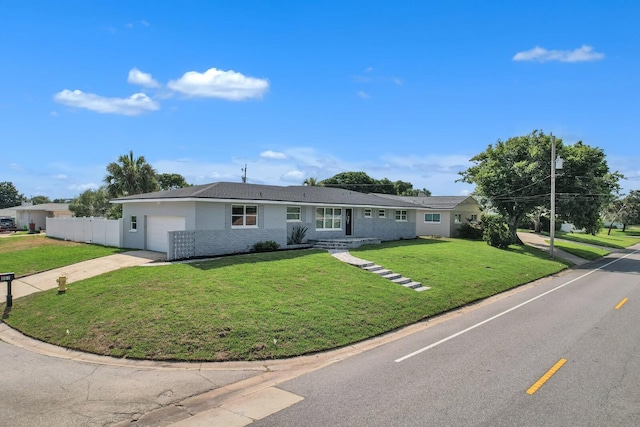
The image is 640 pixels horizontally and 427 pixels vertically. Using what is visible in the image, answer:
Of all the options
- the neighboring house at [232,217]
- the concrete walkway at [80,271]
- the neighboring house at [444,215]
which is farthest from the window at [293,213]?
the neighboring house at [444,215]

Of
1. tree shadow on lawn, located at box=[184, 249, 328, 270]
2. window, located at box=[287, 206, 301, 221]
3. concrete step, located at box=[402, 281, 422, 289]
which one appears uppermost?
window, located at box=[287, 206, 301, 221]

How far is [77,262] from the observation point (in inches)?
779

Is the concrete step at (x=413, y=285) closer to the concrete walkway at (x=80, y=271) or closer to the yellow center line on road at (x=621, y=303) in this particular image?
the yellow center line on road at (x=621, y=303)

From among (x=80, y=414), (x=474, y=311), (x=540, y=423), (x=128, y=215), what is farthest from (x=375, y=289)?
(x=128, y=215)

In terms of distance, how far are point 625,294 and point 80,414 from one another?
20545mm

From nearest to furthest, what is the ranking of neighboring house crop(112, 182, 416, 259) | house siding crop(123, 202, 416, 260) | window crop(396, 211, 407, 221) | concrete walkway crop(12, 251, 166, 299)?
concrete walkway crop(12, 251, 166, 299), house siding crop(123, 202, 416, 260), neighboring house crop(112, 182, 416, 259), window crop(396, 211, 407, 221)

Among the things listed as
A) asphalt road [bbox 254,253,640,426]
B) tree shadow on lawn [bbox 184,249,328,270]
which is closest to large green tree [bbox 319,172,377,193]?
tree shadow on lawn [bbox 184,249,328,270]

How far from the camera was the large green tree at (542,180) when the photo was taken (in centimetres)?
3188

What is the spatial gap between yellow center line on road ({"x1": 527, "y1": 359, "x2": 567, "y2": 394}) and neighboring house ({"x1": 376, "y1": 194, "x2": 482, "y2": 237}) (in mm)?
32341

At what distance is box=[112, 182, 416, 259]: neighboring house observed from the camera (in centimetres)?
1995

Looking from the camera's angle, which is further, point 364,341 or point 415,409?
point 364,341

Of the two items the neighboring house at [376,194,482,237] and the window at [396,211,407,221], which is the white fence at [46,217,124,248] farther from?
the neighboring house at [376,194,482,237]

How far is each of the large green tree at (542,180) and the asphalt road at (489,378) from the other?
21955 mm

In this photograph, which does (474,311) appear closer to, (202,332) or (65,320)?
(202,332)
